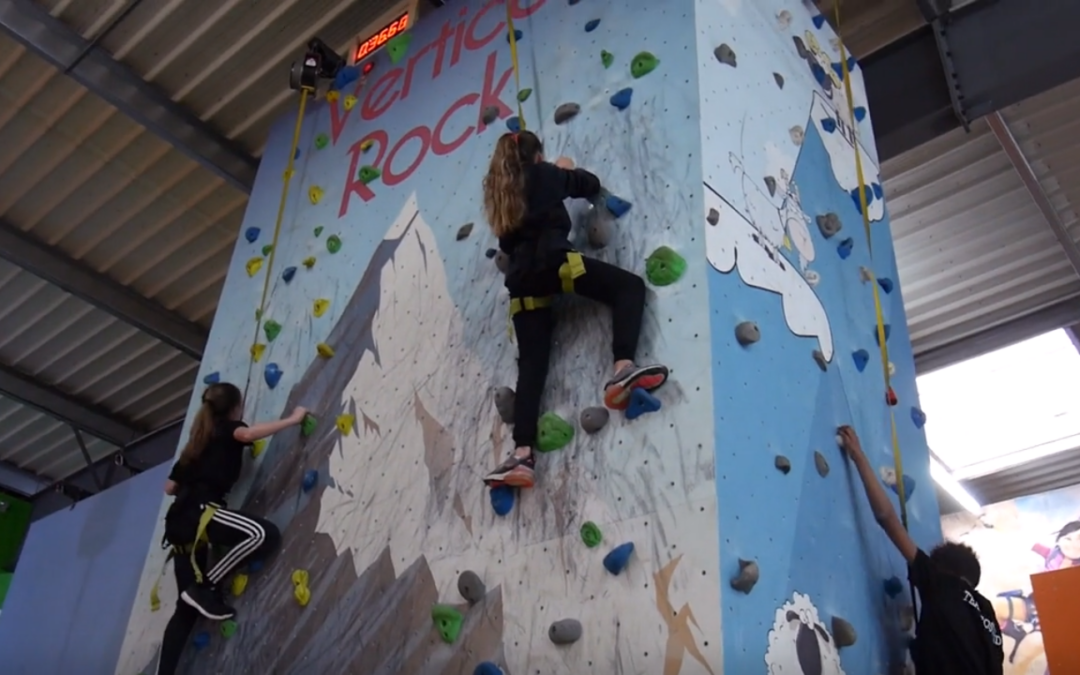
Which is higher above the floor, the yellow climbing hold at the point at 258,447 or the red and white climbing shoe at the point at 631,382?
the yellow climbing hold at the point at 258,447

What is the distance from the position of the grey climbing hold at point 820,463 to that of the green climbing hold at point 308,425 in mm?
1859

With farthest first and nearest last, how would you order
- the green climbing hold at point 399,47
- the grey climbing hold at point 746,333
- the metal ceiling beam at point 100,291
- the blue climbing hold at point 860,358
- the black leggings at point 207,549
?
the metal ceiling beam at point 100,291 < the green climbing hold at point 399,47 < the black leggings at point 207,549 < the blue climbing hold at point 860,358 < the grey climbing hold at point 746,333

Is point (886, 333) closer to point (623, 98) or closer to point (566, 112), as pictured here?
point (623, 98)

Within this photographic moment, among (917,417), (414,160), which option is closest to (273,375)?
(414,160)

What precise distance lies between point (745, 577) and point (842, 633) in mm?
467

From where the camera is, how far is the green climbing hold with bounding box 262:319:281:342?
4.05m

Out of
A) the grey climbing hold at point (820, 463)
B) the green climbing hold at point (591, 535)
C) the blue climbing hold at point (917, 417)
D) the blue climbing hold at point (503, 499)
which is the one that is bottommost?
the green climbing hold at point (591, 535)

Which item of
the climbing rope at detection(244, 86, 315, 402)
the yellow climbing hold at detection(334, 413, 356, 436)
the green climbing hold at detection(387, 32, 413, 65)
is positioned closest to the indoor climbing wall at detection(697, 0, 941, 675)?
the yellow climbing hold at detection(334, 413, 356, 436)

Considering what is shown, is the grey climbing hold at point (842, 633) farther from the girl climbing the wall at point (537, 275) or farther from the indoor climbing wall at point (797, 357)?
the girl climbing the wall at point (537, 275)

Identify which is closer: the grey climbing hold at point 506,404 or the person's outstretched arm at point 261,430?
the grey climbing hold at point 506,404

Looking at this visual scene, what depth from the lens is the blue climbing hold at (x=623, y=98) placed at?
309 cm

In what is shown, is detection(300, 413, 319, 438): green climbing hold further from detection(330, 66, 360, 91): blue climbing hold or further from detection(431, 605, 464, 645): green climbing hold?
detection(330, 66, 360, 91): blue climbing hold

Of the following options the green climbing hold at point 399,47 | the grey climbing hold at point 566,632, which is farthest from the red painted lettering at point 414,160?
the grey climbing hold at point 566,632

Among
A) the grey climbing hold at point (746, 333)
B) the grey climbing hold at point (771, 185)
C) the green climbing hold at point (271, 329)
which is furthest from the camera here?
the green climbing hold at point (271, 329)
